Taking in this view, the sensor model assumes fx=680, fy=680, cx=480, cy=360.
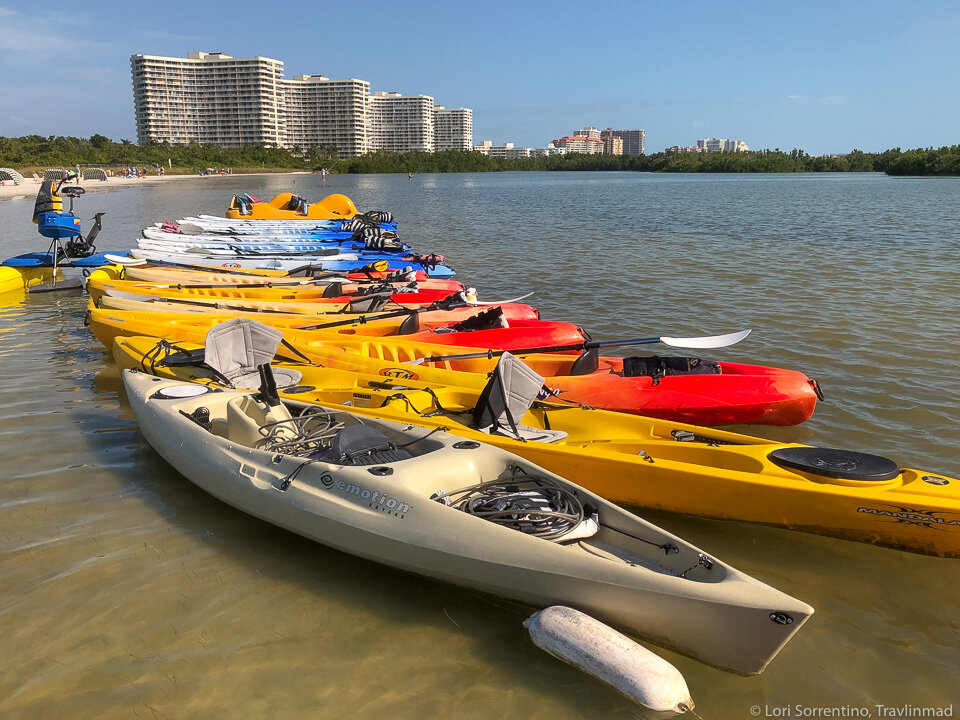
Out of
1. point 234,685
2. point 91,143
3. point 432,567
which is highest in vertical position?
point 91,143

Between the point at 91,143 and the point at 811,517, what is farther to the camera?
the point at 91,143

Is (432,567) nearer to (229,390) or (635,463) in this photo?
(635,463)

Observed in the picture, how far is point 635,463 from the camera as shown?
4.72 metres

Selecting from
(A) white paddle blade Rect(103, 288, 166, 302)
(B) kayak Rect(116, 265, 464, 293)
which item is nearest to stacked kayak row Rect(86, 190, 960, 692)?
(A) white paddle blade Rect(103, 288, 166, 302)

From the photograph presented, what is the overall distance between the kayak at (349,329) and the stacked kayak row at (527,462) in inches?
1.5

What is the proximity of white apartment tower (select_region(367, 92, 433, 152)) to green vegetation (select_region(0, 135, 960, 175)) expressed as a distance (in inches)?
1770

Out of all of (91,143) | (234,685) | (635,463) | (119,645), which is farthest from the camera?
(91,143)

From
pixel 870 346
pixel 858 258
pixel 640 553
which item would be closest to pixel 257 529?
pixel 640 553

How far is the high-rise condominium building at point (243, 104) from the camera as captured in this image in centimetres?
12900

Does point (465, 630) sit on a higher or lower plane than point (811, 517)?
lower

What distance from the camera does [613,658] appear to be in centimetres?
315

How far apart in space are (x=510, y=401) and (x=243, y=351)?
2764mm

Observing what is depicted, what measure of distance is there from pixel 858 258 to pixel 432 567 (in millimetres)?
16385

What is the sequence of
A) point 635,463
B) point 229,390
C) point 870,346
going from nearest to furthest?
point 635,463
point 229,390
point 870,346
